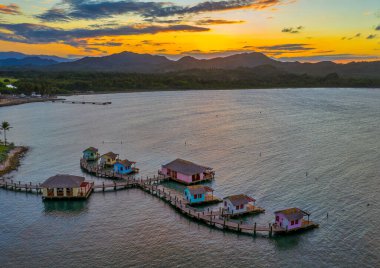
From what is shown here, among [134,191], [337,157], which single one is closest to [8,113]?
[134,191]

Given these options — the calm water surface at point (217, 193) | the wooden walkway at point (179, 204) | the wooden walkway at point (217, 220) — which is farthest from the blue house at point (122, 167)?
the wooden walkway at point (217, 220)

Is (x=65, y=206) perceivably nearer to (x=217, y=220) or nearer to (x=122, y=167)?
(x=122, y=167)

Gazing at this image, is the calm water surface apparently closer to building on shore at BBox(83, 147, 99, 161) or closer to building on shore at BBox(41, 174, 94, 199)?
building on shore at BBox(41, 174, 94, 199)

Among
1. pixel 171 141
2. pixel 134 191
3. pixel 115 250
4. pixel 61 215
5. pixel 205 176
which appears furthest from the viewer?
pixel 171 141

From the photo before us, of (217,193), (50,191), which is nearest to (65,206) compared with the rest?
(50,191)

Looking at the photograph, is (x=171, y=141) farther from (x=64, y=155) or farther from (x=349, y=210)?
(x=349, y=210)

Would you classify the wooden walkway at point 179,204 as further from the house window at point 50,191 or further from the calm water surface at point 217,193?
the house window at point 50,191
